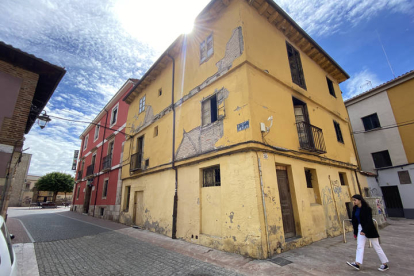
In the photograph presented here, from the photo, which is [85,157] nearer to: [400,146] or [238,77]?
[238,77]

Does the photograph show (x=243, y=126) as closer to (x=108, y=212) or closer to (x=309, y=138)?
(x=309, y=138)

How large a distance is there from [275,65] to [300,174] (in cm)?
425

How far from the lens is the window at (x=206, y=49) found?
7.85m

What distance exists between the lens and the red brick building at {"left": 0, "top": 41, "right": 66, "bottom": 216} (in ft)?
19.7

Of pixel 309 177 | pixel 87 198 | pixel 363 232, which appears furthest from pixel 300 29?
pixel 87 198

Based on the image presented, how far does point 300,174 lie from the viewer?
6684 mm

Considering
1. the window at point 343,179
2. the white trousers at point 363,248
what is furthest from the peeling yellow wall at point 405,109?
the white trousers at point 363,248

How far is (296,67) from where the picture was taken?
29.9 feet

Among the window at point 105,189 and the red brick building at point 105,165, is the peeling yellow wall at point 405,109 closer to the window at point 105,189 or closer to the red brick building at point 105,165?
the red brick building at point 105,165

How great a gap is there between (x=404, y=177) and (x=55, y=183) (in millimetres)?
44635

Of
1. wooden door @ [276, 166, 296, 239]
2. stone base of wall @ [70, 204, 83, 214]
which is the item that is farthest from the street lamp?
stone base of wall @ [70, 204, 83, 214]

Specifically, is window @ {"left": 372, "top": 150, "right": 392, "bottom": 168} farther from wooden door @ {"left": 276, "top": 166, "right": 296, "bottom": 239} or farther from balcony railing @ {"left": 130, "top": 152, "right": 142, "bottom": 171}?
balcony railing @ {"left": 130, "top": 152, "right": 142, "bottom": 171}

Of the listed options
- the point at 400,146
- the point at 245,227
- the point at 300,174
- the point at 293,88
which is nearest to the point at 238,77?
the point at 293,88

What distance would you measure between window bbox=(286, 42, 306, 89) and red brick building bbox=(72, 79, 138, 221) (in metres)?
10.7
